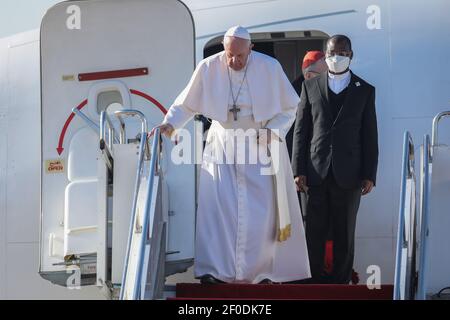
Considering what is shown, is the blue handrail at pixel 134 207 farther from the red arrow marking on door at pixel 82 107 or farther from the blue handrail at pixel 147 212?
the red arrow marking on door at pixel 82 107

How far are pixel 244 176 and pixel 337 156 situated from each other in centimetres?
80

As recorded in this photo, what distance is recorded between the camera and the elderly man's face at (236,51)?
8125mm

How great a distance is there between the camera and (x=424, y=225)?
7008 millimetres

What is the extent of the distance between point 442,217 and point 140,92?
267cm

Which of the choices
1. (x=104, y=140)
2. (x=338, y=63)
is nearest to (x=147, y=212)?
(x=104, y=140)

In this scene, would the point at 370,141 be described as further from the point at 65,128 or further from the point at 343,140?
the point at 65,128

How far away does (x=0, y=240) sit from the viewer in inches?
396

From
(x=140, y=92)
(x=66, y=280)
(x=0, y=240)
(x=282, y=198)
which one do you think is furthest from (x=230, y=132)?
(x=0, y=240)

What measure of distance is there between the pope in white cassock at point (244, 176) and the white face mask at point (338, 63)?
0.52m

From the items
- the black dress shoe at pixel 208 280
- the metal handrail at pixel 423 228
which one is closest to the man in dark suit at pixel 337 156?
the black dress shoe at pixel 208 280

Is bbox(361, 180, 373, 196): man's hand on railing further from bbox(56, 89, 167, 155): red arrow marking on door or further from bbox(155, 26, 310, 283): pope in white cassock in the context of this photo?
bbox(56, 89, 167, 155): red arrow marking on door

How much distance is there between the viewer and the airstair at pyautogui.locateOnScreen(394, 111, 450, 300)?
6.96m

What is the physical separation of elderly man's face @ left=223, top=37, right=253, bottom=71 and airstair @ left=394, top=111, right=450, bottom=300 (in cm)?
142

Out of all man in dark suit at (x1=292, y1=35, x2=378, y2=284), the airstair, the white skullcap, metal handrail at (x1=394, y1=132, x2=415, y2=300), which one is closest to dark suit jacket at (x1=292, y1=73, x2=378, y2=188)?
man in dark suit at (x1=292, y1=35, x2=378, y2=284)
